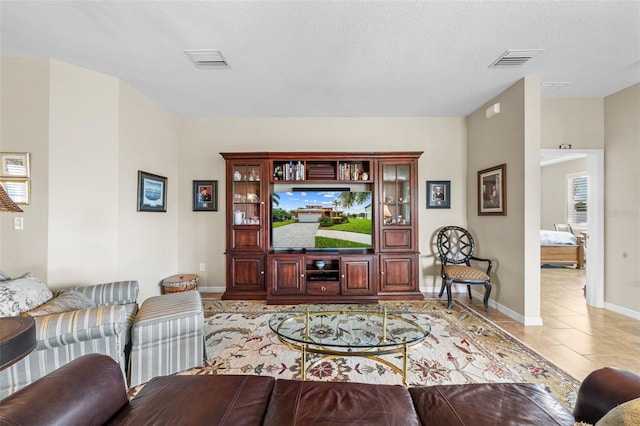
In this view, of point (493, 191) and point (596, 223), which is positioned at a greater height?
point (493, 191)

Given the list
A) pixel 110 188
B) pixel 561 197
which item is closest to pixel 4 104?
pixel 110 188

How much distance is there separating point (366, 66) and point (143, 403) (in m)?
3.09

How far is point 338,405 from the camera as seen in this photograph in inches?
43.5

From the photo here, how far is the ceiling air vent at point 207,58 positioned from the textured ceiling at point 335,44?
2.8 inches

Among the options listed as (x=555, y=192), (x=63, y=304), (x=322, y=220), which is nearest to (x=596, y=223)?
(x=322, y=220)

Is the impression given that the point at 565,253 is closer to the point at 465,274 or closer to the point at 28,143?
the point at 465,274

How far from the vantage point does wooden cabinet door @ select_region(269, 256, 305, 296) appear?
3693mm

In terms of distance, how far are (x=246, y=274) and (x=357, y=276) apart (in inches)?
63.4

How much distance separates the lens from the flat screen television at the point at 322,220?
395 centimetres

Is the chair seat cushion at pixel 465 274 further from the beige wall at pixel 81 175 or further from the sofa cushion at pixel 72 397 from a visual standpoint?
the beige wall at pixel 81 175

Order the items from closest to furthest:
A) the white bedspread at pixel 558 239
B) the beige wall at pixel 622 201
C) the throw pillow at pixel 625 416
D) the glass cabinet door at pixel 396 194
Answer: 1. the throw pillow at pixel 625 416
2. the beige wall at pixel 622 201
3. the glass cabinet door at pixel 396 194
4. the white bedspread at pixel 558 239

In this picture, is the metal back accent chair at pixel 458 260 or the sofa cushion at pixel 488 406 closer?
the sofa cushion at pixel 488 406

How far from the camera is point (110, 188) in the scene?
9.71ft

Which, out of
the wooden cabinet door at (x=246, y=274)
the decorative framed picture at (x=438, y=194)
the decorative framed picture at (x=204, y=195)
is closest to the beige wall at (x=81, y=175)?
the decorative framed picture at (x=204, y=195)
